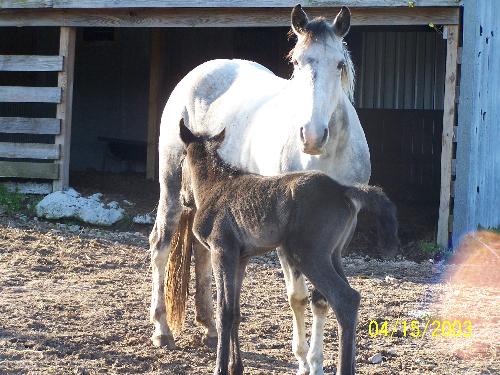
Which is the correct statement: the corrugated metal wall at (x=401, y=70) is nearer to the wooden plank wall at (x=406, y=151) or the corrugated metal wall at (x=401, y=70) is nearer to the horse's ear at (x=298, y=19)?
the wooden plank wall at (x=406, y=151)

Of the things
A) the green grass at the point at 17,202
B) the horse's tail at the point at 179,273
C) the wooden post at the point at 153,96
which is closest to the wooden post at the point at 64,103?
the green grass at the point at 17,202

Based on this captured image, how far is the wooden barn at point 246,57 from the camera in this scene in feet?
31.9

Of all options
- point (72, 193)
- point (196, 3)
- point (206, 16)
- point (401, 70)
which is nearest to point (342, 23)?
point (196, 3)

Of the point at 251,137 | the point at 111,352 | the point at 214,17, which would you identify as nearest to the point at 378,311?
the point at 251,137

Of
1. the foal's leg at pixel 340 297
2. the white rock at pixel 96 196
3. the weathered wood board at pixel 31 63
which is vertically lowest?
the foal's leg at pixel 340 297

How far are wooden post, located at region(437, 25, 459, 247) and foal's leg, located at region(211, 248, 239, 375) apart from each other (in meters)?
5.53

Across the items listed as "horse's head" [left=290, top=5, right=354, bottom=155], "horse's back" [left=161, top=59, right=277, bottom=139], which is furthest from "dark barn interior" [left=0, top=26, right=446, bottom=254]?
"horse's head" [left=290, top=5, right=354, bottom=155]

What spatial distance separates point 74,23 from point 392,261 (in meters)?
5.18

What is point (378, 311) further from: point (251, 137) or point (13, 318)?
point (13, 318)

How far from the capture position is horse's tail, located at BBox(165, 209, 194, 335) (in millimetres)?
5891

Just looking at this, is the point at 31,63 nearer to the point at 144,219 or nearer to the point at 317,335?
the point at 144,219

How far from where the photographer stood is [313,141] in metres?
4.77

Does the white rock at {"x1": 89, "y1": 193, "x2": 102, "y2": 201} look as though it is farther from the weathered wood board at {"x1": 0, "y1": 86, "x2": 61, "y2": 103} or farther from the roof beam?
the roof beam

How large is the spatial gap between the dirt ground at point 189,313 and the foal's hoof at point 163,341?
0.19ft
